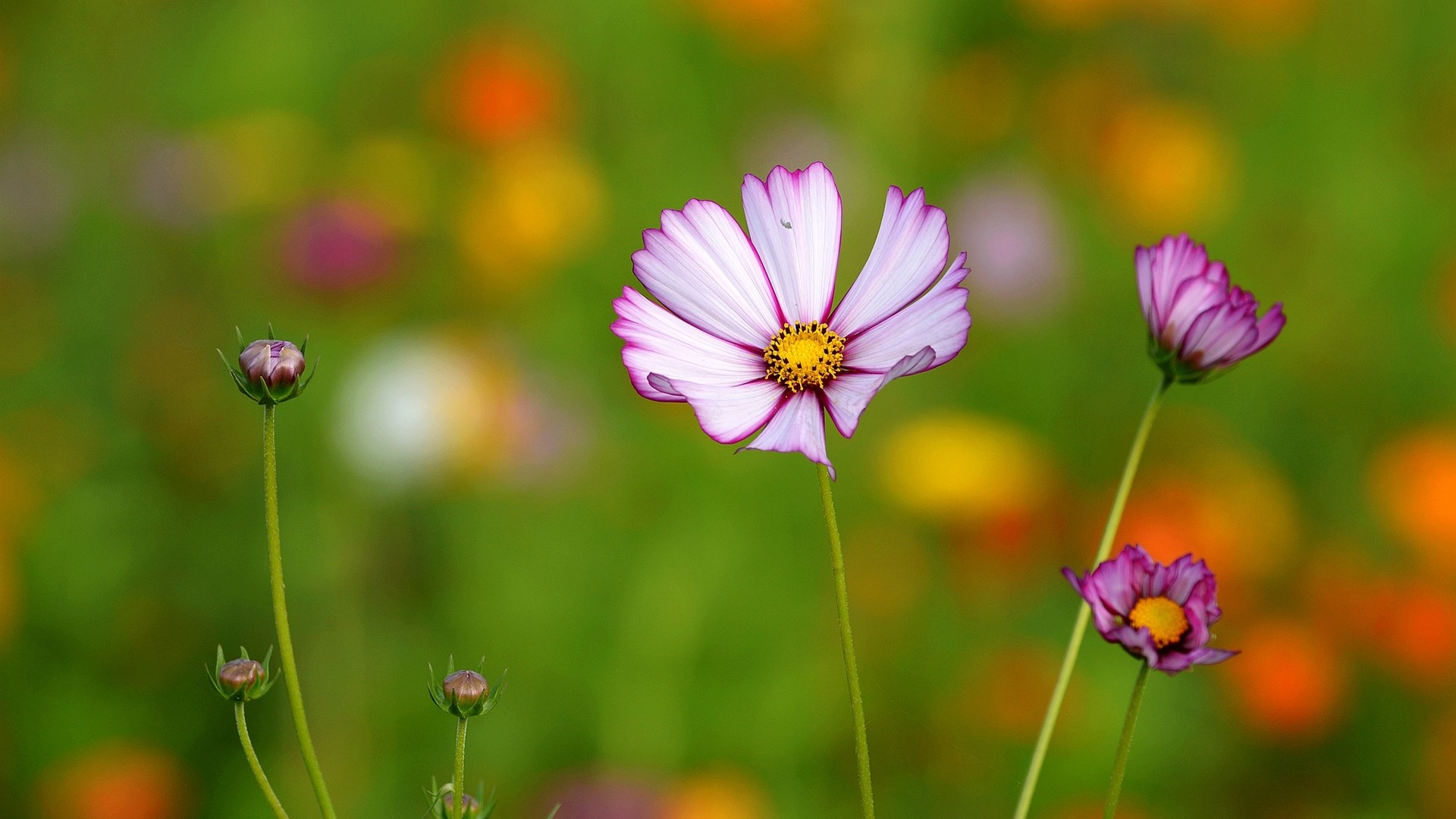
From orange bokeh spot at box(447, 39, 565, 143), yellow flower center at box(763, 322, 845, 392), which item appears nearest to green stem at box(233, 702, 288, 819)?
yellow flower center at box(763, 322, 845, 392)

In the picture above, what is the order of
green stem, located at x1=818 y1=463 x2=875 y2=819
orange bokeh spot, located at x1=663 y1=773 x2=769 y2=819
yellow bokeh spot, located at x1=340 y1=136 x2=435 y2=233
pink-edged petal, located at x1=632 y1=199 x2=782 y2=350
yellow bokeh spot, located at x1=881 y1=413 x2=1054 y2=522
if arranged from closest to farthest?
green stem, located at x1=818 y1=463 x2=875 y2=819, pink-edged petal, located at x1=632 y1=199 x2=782 y2=350, orange bokeh spot, located at x1=663 y1=773 x2=769 y2=819, yellow bokeh spot, located at x1=881 y1=413 x2=1054 y2=522, yellow bokeh spot, located at x1=340 y1=136 x2=435 y2=233

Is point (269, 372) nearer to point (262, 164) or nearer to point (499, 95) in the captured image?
point (499, 95)

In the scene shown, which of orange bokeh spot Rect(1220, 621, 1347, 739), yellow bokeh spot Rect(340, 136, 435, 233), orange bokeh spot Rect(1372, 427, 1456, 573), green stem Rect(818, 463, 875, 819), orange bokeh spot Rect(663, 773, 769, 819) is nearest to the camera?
green stem Rect(818, 463, 875, 819)

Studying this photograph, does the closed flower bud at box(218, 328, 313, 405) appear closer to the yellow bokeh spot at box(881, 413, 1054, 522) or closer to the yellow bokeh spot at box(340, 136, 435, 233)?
the yellow bokeh spot at box(881, 413, 1054, 522)

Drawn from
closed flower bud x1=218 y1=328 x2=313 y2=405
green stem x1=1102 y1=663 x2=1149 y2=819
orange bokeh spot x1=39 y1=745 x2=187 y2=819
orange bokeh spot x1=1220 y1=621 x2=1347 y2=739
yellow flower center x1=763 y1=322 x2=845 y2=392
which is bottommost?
orange bokeh spot x1=39 y1=745 x2=187 y2=819

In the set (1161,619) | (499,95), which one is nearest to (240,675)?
(1161,619)

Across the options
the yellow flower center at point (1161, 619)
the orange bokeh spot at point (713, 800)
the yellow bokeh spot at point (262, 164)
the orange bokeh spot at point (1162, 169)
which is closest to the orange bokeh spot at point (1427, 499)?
the orange bokeh spot at point (1162, 169)

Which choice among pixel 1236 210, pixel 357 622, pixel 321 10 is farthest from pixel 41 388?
pixel 1236 210
